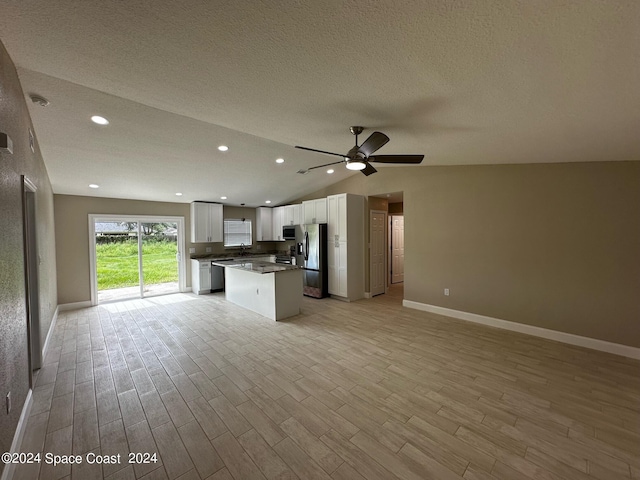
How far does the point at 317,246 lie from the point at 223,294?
284 centimetres

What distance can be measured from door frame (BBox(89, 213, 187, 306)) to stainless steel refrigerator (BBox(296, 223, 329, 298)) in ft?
10.9

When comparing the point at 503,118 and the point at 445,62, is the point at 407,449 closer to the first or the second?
the point at 445,62

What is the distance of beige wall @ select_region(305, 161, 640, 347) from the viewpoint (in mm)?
3184

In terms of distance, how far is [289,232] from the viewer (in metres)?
7.14

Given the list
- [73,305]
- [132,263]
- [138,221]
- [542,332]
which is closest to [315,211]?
[138,221]

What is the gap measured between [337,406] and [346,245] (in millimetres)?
3738

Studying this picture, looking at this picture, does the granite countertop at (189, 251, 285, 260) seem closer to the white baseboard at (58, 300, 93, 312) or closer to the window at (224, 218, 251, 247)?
the window at (224, 218, 251, 247)

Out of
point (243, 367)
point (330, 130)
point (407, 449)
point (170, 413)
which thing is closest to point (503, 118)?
point (330, 130)

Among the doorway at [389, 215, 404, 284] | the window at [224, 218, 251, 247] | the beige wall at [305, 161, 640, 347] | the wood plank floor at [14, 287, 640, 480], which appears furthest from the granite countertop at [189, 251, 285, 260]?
the beige wall at [305, 161, 640, 347]

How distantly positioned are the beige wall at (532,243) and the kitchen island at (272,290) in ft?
7.68

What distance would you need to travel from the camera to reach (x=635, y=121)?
2.08m

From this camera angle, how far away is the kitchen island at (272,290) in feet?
14.8

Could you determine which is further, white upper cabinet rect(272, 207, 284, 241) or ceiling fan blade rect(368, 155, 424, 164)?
white upper cabinet rect(272, 207, 284, 241)

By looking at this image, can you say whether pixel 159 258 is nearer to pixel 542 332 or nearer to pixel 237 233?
pixel 237 233
